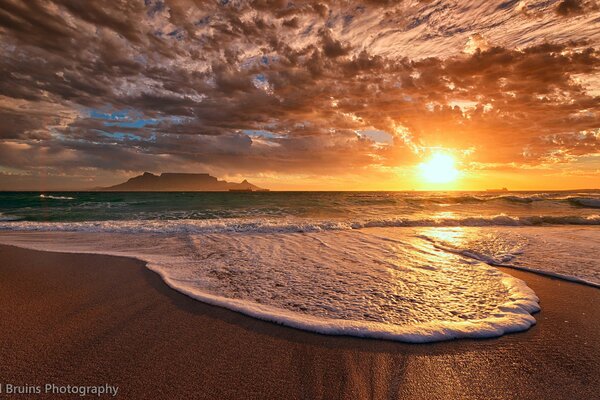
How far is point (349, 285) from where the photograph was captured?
245 inches

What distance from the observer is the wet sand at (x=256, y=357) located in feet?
9.83

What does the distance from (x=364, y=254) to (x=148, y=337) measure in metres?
6.78

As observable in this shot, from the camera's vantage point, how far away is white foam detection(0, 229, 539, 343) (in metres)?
4.41

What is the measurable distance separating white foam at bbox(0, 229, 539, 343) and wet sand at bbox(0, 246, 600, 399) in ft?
1.00

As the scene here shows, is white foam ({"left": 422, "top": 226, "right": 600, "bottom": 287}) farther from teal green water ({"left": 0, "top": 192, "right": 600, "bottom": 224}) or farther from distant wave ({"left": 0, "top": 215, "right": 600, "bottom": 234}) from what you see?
teal green water ({"left": 0, "top": 192, "right": 600, "bottom": 224})

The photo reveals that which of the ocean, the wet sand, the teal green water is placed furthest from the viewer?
the teal green water

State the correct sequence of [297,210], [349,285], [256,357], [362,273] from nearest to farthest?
[256,357]
[349,285]
[362,273]
[297,210]

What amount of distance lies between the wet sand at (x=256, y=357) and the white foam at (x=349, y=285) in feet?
1.00

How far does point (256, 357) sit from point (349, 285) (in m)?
3.14

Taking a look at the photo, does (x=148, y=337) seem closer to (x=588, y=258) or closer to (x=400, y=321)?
(x=400, y=321)

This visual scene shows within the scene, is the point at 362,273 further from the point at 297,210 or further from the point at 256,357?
the point at 297,210

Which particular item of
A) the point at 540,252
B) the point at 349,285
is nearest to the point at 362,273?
the point at 349,285

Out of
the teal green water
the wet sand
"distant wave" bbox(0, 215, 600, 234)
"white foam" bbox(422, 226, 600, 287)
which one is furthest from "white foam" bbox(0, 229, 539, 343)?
the teal green water

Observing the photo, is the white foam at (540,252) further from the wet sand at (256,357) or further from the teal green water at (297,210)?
the teal green water at (297,210)
